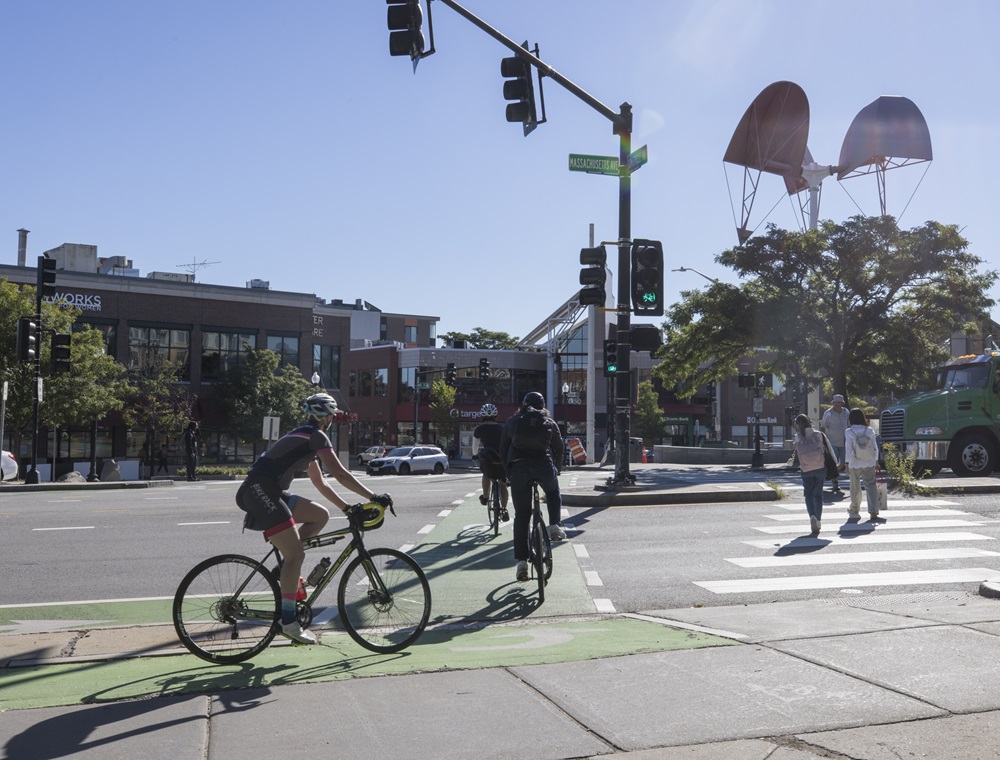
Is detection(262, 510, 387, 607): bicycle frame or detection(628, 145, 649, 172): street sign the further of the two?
detection(628, 145, 649, 172): street sign

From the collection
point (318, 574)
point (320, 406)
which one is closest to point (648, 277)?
point (320, 406)

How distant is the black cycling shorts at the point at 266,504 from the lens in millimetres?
6445

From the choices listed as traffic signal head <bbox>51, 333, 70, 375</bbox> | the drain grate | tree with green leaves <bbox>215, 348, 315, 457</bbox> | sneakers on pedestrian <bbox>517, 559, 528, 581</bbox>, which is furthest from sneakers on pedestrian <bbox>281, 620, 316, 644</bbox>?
tree with green leaves <bbox>215, 348, 315, 457</bbox>

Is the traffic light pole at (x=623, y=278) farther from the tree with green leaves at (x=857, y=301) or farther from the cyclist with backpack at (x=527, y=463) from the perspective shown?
the tree with green leaves at (x=857, y=301)

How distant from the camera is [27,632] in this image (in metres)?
7.61

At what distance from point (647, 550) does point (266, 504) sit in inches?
255

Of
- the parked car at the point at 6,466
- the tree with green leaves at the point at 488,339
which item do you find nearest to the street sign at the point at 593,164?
the parked car at the point at 6,466

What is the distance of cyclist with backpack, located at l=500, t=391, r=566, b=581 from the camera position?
9305 mm

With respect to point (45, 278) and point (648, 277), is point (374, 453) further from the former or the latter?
point (648, 277)

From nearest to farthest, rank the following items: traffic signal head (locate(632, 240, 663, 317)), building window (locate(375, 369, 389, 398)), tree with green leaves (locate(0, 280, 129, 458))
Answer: traffic signal head (locate(632, 240, 663, 317))
tree with green leaves (locate(0, 280, 129, 458))
building window (locate(375, 369, 389, 398))

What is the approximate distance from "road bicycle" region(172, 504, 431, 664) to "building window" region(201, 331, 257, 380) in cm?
4765

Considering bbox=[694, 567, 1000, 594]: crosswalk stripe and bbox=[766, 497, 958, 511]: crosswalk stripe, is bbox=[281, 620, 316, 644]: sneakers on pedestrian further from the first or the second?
bbox=[766, 497, 958, 511]: crosswalk stripe

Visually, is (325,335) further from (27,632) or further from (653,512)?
(27,632)

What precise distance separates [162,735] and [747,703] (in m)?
2.91
